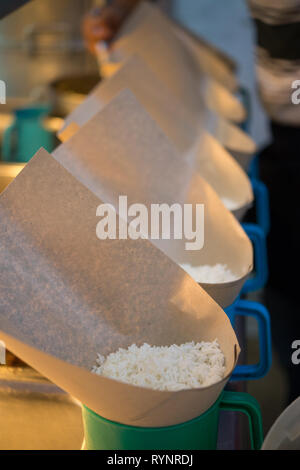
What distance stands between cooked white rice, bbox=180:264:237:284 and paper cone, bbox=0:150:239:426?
14cm

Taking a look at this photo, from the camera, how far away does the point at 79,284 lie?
71cm

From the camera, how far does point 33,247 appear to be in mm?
689

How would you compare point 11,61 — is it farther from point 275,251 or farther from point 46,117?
point 275,251

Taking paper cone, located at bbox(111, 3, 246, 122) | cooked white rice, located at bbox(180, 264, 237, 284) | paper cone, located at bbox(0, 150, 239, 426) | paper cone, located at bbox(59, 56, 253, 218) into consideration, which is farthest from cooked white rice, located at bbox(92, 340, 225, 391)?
paper cone, located at bbox(111, 3, 246, 122)

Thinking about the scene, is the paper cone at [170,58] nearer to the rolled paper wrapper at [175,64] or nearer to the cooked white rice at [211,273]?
the rolled paper wrapper at [175,64]

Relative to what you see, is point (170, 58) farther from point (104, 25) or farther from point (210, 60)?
point (210, 60)

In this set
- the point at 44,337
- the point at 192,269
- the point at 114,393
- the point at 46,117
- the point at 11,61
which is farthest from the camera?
the point at 11,61

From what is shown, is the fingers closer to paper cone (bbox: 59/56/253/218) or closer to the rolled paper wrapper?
the rolled paper wrapper

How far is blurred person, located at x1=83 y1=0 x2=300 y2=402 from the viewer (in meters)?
1.50

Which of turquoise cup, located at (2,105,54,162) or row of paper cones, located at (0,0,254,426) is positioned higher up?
row of paper cones, located at (0,0,254,426)

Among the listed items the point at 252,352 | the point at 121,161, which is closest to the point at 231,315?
the point at 121,161

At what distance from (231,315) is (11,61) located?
2093 millimetres

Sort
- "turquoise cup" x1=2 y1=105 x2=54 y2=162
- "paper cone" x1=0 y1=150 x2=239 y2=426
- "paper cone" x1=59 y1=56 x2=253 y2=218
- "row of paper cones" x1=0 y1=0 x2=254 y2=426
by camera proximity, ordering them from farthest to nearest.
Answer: "turquoise cup" x1=2 y1=105 x2=54 y2=162 → "paper cone" x1=59 y1=56 x2=253 y2=218 → "paper cone" x1=0 y1=150 x2=239 y2=426 → "row of paper cones" x1=0 y1=0 x2=254 y2=426

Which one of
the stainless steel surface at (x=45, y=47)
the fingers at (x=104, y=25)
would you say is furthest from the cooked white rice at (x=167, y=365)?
the stainless steel surface at (x=45, y=47)
